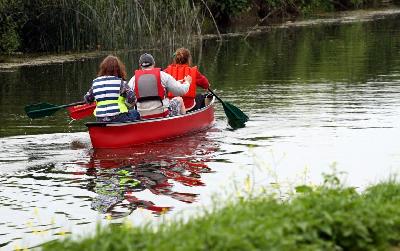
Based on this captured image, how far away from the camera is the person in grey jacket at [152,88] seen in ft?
50.7

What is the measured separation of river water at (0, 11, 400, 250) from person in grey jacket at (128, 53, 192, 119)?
0.66 m

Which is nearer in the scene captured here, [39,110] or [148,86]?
[148,86]

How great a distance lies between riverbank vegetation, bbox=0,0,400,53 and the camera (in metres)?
33.2

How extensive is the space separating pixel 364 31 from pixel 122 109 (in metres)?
29.8

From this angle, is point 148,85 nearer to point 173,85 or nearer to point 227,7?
point 173,85

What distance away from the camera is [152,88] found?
15.6m

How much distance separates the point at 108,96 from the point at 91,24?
1946cm

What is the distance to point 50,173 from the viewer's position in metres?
12.5

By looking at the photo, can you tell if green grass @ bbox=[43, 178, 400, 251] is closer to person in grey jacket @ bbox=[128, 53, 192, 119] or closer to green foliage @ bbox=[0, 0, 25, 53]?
person in grey jacket @ bbox=[128, 53, 192, 119]

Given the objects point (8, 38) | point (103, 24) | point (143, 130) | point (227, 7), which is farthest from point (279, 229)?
point (227, 7)

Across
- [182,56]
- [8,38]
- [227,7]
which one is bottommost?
[8,38]

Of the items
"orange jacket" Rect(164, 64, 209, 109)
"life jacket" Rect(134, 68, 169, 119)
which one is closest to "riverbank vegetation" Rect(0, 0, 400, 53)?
"orange jacket" Rect(164, 64, 209, 109)

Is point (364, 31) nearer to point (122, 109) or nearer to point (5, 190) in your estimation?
point (122, 109)

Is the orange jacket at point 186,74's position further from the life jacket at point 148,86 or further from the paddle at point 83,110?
the paddle at point 83,110
